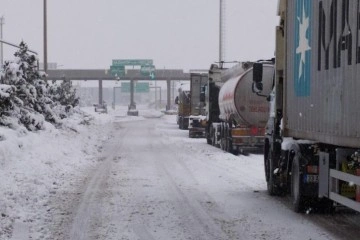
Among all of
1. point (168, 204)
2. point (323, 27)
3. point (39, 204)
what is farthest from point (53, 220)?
point (323, 27)

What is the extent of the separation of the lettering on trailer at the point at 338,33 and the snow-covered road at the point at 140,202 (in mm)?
2490

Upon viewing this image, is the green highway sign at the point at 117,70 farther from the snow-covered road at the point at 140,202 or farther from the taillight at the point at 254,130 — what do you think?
the snow-covered road at the point at 140,202

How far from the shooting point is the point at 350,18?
7348 mm

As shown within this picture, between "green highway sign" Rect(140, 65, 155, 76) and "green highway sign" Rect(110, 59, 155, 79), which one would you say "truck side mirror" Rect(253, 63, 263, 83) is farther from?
"green highway sign" Rect(140, 65, 155, 76)

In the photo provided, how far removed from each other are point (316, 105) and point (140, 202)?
4112 mm

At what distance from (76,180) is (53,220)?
5413 mm

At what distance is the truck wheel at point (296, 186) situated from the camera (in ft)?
32.6

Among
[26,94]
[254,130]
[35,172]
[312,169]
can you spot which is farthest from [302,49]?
[26,94]

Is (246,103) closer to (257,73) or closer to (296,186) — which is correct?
(257,73)

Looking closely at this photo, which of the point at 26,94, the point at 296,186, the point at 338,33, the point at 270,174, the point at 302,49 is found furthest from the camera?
the point at 26,94

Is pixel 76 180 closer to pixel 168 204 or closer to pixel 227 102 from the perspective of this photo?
pixel 168 204

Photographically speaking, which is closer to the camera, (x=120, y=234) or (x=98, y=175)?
(x=120, y=234)

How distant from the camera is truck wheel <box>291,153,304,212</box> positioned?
32.6ft

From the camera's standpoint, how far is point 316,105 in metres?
9.12
